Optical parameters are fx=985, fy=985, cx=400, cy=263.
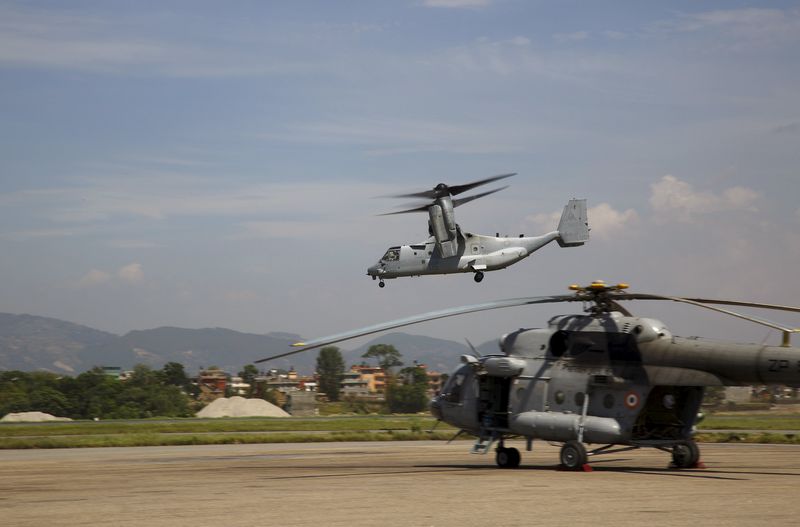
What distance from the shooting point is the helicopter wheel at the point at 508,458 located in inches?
1020

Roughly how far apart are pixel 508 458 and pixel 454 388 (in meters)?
2.42

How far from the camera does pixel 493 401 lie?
26.0m

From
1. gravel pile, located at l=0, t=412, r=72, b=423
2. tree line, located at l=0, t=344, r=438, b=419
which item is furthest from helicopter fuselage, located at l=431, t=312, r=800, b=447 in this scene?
gravel pile, located at l=0, t=412, r=72, b=423

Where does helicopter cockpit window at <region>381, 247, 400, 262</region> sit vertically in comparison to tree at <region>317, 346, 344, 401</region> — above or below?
above

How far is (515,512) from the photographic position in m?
15.7

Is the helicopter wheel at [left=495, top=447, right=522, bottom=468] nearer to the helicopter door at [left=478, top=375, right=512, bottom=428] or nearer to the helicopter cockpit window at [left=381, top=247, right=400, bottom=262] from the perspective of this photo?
the helicopter door at [left=478, top=375, right=512, bottom=428]

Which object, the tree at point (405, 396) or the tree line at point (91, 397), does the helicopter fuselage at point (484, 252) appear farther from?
the tree line at point (91, 397)

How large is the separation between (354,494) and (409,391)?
215 feet

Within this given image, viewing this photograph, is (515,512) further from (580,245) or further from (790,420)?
(790,420)

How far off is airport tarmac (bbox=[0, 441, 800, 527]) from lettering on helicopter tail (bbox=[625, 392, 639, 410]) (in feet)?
5.17

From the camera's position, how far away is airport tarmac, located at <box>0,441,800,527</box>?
49.8 feet

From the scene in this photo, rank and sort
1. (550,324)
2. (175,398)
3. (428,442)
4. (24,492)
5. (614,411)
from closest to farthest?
1. (24,492)
2. (614,411)
3. (550,324)
4. (428,442)
5. (175,398)

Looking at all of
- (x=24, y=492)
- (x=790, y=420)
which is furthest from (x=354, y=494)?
(x=790, y=420)

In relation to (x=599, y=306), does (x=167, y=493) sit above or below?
below
